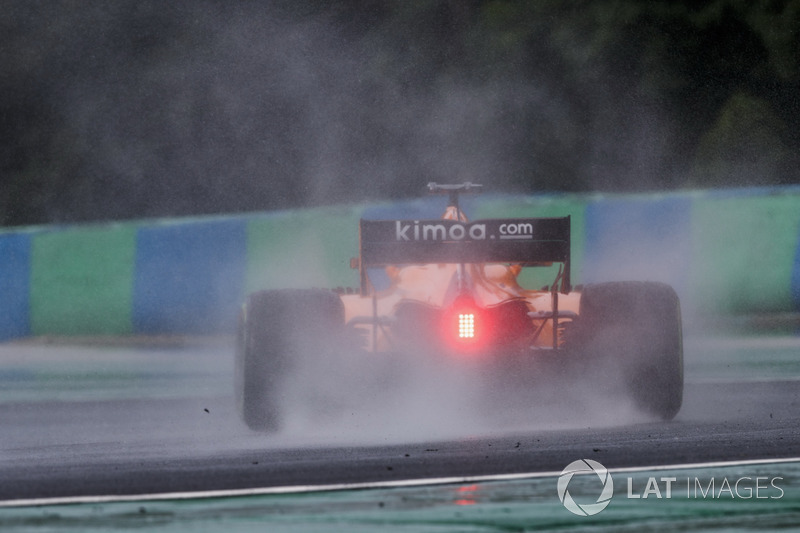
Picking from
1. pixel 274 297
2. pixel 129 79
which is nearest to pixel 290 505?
pixel 274 297

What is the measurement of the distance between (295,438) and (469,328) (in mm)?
1032

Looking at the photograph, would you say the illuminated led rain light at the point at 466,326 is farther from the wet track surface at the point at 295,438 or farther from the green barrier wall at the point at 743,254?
the green barrier wall at the point at 743,254

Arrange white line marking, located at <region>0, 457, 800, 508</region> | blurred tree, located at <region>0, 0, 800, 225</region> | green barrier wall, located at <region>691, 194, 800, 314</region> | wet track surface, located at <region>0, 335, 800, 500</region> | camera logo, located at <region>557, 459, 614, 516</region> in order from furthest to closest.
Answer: blurred tree, located at <region>0, 0, 800, 225</region>, green barrier wall, located at <region>691, 194, 800, 314</region>, wet track surface, located at <region>0, 335, 800, 500</region>, white line marking, located at <region>0, 457, 800, 508</region>, camera logo, located at <region>557, 459, 614, 516</region>

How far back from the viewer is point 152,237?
11758 millimetres

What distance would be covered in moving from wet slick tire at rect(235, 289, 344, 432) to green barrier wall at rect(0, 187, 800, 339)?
203 inches

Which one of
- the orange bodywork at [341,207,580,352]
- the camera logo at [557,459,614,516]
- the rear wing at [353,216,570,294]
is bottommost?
the camera logo at [557,459,614,516]

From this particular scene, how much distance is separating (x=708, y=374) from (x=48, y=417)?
5011 millimetres

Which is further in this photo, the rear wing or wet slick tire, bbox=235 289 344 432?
the rear wing

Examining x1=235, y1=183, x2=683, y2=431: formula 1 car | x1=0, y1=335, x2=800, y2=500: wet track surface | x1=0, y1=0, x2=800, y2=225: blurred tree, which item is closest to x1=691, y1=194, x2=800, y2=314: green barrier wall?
x1=0, y1=335, x2=800, y2=500: wet track surface

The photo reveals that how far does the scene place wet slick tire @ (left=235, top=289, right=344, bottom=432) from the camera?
631 cm

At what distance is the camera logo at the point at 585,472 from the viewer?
4.40m

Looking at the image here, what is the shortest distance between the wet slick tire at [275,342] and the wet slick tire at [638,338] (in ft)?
4.44

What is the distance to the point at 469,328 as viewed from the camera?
6.32 m

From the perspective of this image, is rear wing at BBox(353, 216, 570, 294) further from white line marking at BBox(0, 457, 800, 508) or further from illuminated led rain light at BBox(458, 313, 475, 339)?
white line marking at BBox(0, 457, 800, 508)
